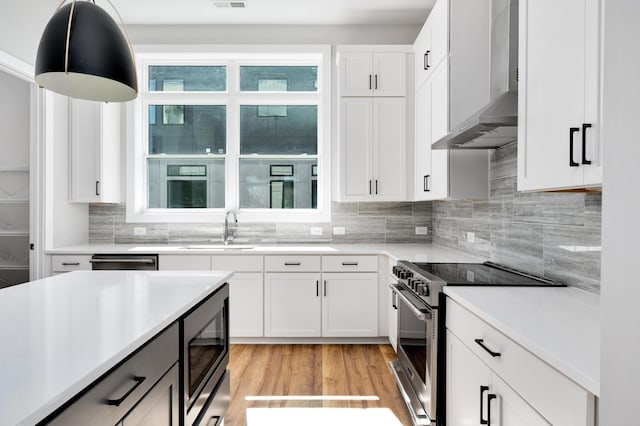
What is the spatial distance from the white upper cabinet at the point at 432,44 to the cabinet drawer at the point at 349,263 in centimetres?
159

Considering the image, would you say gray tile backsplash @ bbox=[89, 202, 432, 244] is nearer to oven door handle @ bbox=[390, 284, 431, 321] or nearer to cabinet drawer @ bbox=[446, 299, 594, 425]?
oven door handle @ bbox=[390, 284, 431, 321]

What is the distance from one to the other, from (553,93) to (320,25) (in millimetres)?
3136

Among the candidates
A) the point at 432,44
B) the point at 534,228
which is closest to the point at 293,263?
the point at 534,228

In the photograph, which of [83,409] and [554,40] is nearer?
[83,409]

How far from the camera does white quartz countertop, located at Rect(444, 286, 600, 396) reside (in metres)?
0.98

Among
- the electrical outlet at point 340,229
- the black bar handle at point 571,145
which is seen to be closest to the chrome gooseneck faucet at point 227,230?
the electrical outlet at point 340,229

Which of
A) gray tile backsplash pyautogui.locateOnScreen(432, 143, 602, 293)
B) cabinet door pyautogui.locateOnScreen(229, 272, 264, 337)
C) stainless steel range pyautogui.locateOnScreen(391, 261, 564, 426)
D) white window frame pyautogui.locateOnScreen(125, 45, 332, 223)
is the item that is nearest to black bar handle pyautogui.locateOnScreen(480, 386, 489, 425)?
stainless steel range pyautogui.locateOnScreen(391, 261, 564, 426)

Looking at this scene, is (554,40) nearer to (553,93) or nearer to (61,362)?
(553,93)

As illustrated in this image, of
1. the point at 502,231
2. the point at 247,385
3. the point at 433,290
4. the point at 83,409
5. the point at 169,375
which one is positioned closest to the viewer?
the point at 83,409

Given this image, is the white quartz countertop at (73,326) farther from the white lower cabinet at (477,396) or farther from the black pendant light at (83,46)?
the white lower cabinet at (477,396)

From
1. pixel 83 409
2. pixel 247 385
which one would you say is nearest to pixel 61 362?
pixel 83 409

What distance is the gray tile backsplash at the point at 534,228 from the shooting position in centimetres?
175

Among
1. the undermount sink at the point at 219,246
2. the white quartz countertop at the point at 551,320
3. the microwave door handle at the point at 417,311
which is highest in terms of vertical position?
the white quartz countertop at the point at 551,320

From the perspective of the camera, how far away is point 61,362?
0.89 meters
